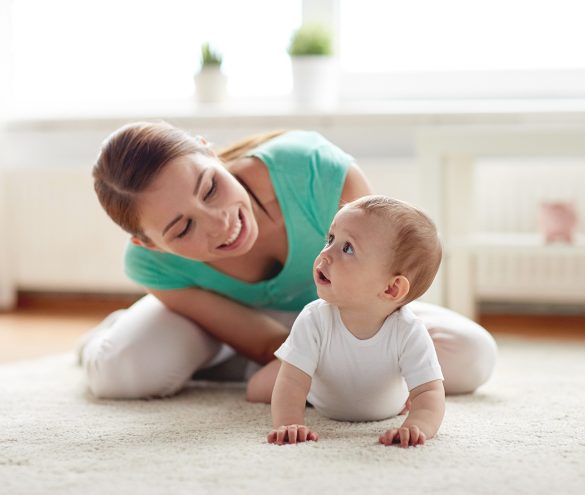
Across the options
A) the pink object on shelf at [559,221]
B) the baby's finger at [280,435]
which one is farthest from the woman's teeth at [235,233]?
the pink object on shelf at [559,221]

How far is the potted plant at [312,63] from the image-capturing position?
3025mm

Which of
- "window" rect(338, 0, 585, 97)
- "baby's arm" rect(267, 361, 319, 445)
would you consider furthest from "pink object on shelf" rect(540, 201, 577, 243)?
"baby's arm" rect(267, 361, 319, 445)

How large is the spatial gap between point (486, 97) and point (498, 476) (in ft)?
6.97

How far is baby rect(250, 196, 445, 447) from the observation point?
4.36ft

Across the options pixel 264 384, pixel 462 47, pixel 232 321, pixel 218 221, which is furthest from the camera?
pixel 462 47

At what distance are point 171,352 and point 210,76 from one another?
5.20 feet

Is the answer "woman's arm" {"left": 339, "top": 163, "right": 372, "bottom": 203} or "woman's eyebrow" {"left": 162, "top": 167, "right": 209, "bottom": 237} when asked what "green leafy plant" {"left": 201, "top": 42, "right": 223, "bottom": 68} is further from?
"woman's eyebrow" {"left": 162, "top": 167, "right": 209, "bottom": 237}

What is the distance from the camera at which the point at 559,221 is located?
253cm

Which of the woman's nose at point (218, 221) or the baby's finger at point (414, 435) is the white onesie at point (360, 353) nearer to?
the baby's finger at point (414, 435)

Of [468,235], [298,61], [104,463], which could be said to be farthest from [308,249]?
[298,61]

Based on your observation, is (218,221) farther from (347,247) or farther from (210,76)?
(210,76)

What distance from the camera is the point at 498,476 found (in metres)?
1.18

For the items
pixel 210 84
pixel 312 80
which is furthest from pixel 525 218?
pixel 210 84

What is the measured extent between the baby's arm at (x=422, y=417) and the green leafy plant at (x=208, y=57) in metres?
2.03
